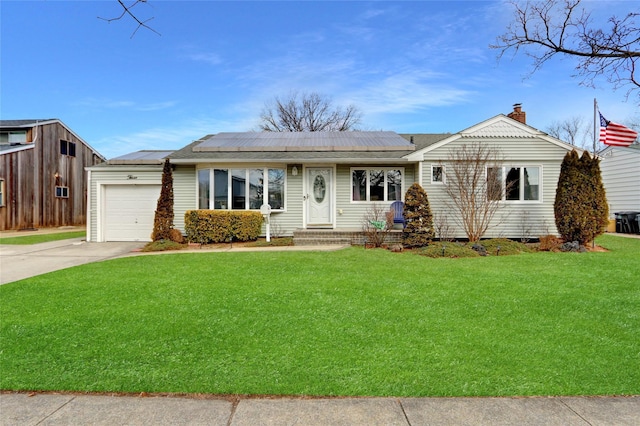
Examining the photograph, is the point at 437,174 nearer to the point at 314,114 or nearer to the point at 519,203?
the point at 519,203

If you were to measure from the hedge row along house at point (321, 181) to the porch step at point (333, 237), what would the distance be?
0.07m

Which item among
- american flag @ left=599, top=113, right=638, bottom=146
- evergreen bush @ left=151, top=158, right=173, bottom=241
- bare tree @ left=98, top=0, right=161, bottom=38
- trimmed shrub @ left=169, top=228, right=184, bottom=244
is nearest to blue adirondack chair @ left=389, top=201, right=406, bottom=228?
trimmed shrub @ left=169, top=228, right=184, bottom=244

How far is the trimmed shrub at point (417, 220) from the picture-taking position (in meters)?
11.0

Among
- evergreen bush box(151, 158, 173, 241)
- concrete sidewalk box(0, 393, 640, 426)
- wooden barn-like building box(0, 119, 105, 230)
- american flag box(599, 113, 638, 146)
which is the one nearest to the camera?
concrete sidewalk box(0, 393, 640, 426)

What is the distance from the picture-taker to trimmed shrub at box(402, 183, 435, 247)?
11.0 metres

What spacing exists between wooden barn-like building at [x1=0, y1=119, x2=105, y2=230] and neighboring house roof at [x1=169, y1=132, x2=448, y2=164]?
481 inches

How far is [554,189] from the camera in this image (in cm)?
1260

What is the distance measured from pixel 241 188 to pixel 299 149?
103 inches

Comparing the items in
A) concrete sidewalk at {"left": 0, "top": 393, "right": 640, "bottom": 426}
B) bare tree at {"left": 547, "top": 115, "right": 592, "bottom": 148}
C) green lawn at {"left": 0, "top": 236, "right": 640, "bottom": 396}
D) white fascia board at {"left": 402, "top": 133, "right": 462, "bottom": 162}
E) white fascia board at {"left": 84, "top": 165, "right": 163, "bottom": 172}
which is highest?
bare tree at {"left": 547, "top": 115, "right": 592, "bottom": 148}

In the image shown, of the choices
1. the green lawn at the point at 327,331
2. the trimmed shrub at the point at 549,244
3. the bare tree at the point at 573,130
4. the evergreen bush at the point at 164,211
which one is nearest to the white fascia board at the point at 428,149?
the trimmed shrub at the point at 549,244

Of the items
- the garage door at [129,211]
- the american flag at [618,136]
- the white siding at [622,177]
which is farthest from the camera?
the white siding at [622,177]

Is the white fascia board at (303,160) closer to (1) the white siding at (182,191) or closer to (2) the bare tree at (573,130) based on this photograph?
(1) the white siding at (182,191)

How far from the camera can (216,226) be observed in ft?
40.6

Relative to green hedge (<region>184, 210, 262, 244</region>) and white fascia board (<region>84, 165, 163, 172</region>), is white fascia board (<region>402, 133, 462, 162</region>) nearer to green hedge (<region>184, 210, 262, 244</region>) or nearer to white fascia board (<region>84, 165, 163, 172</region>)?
green hedge (<region>184, 210, 262, 244</region>)
